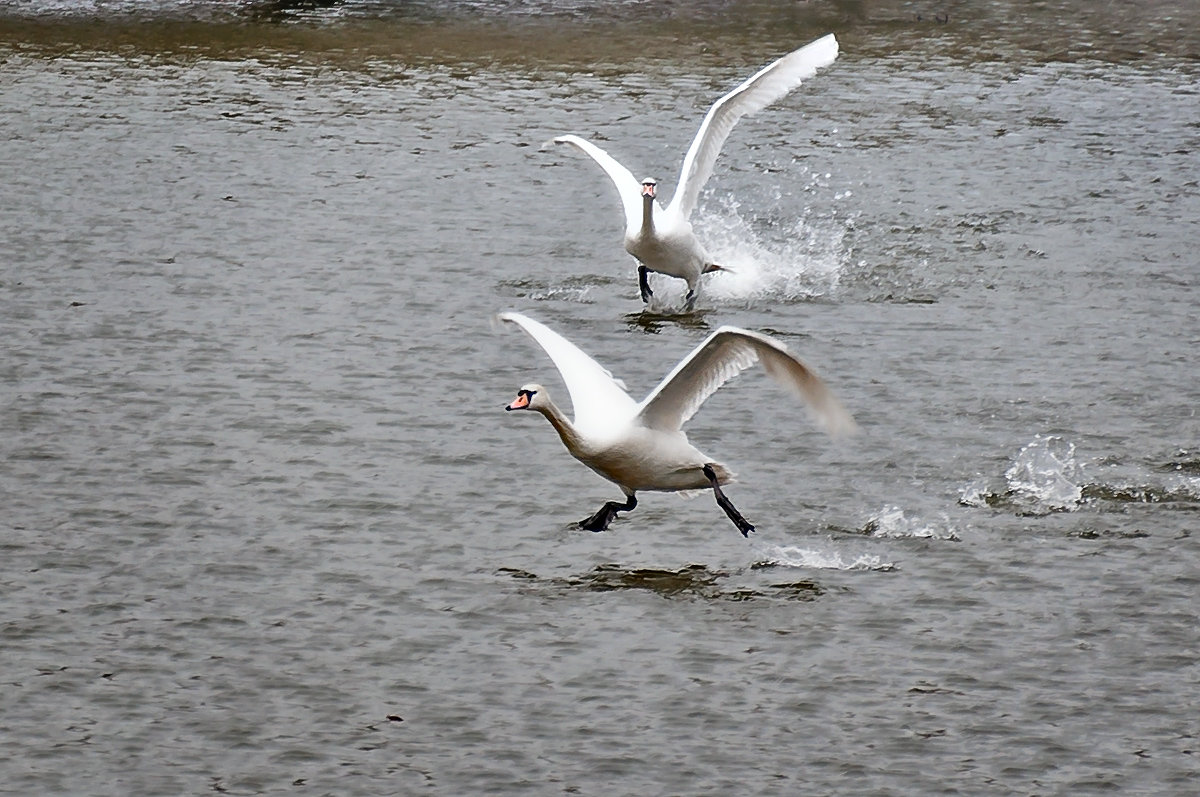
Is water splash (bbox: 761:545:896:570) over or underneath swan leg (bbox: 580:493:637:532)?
underneath

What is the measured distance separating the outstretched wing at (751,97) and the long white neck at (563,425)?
547 centimetres

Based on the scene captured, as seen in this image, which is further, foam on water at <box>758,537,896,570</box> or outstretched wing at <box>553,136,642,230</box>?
outstretched wing at <box>553,136,642,230</box>

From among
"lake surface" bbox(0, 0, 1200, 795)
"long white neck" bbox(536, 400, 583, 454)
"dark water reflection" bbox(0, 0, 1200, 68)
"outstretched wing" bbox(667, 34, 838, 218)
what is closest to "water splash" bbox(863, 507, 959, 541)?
"lake surface" bbox(0, 0, 1200, 795)

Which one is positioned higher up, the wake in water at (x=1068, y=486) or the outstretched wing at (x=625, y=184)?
the outstretched wing at (x=625, y=184)

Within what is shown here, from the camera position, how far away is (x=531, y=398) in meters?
9.77

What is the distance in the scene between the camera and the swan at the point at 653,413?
9.62 m

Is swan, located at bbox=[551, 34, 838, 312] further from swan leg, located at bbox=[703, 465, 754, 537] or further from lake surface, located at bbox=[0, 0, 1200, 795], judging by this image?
swan leg, located at bbox=[703, 465, 754, 537]

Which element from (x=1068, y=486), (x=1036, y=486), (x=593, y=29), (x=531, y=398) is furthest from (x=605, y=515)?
(x=593, y=29)

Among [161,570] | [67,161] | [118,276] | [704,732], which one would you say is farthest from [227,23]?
[704,732]

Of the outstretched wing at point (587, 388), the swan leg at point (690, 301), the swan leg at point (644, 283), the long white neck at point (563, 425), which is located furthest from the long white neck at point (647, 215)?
the long white neck at point (563, 425)

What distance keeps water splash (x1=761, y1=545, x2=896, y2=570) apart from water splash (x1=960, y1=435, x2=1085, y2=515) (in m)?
1.11

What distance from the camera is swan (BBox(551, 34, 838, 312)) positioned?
14945 millimetres

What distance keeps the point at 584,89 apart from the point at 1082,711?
1732 cm

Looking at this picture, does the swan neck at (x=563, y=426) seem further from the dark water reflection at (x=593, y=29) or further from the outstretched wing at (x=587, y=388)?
the dark water reflection at (x=593, y=29)
